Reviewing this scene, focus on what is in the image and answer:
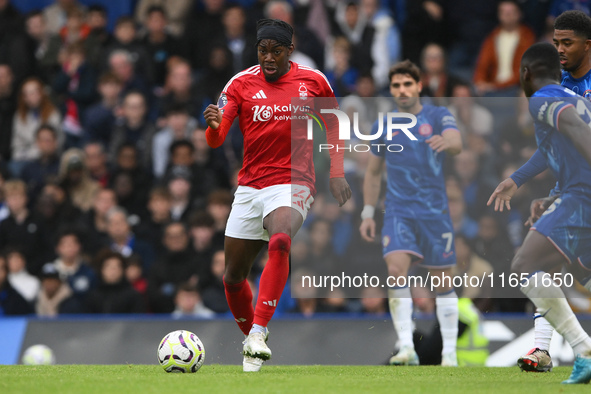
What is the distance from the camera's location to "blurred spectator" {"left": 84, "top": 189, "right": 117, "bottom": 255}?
12.8 m

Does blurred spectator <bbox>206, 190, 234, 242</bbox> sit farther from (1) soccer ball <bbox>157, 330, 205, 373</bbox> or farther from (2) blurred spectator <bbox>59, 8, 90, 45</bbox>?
(1) soccer ball <bbox>157, 330, 205, 373</bbox>

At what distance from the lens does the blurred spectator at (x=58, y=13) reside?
15.8 meters

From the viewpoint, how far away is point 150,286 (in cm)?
1174

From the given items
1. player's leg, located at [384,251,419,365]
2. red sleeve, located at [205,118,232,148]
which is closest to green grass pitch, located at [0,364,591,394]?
player's leg, located at [384,251,419,365]

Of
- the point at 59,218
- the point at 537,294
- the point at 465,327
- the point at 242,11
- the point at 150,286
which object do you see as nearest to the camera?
the point at 537,294

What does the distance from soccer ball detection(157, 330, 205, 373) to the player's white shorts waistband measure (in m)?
0.94

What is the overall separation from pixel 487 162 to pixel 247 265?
249cm

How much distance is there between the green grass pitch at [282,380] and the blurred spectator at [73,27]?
8153mm

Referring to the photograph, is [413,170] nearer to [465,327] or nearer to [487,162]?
[487,162]

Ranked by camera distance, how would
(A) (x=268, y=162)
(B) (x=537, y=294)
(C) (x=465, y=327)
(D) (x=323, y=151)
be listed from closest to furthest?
1. (B) (x=537, y=294)
2. (A) (x=268, y=162)
3. (D) (x=323, y=151)
4. (C) (x=465, y=327)

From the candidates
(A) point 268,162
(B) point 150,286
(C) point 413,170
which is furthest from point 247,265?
(B) point 150,286

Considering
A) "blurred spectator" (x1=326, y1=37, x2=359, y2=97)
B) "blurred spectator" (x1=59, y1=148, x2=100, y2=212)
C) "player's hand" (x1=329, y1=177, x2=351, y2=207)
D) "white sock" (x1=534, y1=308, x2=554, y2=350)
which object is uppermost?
"blurred spectator" (x1=326, y1=37, x2=359, y2=97)

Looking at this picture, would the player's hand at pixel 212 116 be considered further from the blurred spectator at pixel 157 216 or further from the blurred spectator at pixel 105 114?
the blurred spectator at pixel 105 114

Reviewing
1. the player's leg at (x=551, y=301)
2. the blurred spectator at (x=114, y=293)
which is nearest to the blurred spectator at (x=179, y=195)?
the blurred spectator at (x=114, y=293)
